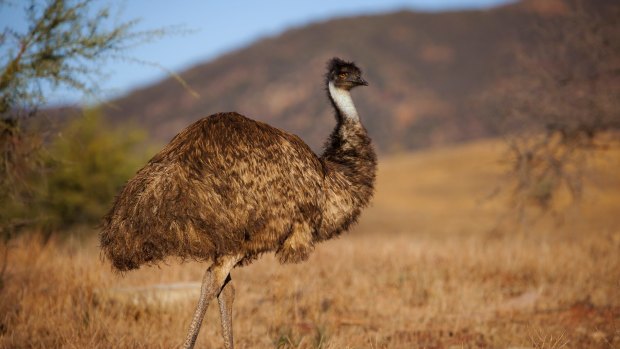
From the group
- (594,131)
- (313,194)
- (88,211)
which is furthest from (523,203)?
(88,211)

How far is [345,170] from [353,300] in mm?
2837

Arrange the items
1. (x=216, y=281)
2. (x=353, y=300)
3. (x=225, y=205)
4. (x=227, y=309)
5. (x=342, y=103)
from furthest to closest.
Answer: (x=353, y=300) → (x=342, y=103) → (x=227, y=309) → (x=216, y=281) → (x=225, y=205)

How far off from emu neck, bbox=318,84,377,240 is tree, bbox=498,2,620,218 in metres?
6.25

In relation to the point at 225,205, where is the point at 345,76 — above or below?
above

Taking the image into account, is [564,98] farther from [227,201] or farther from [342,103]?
[227,201]

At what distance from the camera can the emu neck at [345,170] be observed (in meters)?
5.02

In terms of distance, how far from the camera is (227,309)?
4.89m

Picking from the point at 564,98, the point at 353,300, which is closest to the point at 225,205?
the point at 353,300

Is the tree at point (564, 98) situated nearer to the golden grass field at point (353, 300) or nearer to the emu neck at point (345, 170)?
the golden grass field at point (353, 300)

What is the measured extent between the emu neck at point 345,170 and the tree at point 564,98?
6249mm

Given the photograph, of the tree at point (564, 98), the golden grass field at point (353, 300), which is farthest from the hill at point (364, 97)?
the golden grass field at point (353, 300)

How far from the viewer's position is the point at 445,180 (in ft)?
140

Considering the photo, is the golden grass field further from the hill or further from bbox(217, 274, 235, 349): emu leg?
the hill

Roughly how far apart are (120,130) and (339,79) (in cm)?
1392
